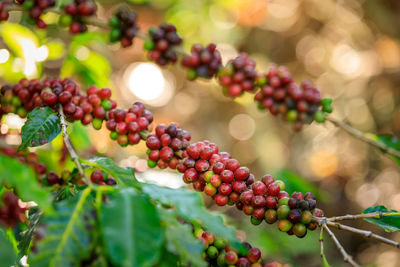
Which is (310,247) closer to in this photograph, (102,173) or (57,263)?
(102,173)

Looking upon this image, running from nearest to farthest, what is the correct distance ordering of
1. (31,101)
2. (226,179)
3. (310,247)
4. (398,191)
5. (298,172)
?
(226,179) → (31,101) → (310,247) → (398,191) → (298,172)

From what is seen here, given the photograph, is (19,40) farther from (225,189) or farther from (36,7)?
(225,189)

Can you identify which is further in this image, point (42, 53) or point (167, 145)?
point (42, 53)

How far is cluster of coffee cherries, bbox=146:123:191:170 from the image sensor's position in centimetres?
83

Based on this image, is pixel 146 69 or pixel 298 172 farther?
pixel 146 69

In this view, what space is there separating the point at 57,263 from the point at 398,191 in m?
2.22

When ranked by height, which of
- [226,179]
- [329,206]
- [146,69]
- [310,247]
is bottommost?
[310,247]

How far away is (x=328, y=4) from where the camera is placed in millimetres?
2523

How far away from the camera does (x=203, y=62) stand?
1.07 m

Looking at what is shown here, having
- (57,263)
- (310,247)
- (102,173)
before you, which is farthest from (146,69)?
(57,263)

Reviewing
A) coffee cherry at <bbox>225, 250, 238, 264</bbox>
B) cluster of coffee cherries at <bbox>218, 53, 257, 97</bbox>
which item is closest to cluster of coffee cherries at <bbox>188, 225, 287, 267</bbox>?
coffee cherry at <bbox>225, 250, 238, 264</bbox>

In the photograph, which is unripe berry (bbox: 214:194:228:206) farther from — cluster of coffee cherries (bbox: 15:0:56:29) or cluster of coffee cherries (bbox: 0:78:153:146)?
cluster of coffee cherries (bbox: 15:0:56:29)

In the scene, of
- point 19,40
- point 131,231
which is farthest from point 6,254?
point 19,40

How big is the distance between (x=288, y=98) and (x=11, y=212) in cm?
83
